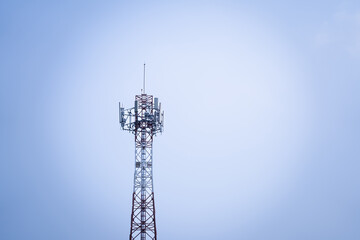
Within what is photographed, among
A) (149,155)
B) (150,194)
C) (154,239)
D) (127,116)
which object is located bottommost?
(154,239)

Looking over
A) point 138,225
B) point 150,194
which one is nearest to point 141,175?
point 150,194

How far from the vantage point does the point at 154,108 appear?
36.3 m

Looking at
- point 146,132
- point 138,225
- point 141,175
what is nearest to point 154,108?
point 146,132

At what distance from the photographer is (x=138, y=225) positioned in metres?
35.4

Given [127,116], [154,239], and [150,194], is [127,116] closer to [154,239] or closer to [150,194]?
[150,194]

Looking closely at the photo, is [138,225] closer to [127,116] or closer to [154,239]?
[154,239]

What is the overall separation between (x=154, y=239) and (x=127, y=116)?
9.97 m

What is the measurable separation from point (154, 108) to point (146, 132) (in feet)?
6.79

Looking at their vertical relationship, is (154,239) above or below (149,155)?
below

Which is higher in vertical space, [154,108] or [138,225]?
[154,108]

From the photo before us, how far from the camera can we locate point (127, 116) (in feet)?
120

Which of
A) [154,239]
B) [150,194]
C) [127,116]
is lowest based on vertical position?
[154,239]

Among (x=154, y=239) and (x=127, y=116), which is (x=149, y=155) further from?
(x=154, y=239)

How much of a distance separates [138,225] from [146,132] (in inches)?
290
